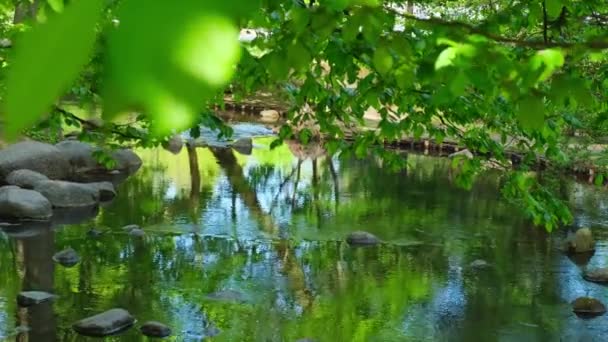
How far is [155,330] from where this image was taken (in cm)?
581

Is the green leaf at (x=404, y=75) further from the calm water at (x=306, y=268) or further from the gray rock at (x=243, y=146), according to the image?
the gray rock at (x=243, y=146)

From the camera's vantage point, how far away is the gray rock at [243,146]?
14367 millimetres

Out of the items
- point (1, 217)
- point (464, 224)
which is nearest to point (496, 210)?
point (464, 224)

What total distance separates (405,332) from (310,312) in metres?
0.83

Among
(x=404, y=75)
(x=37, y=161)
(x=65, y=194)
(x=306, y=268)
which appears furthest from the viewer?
(x=37, y=161)

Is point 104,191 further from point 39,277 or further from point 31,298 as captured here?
point 31,298

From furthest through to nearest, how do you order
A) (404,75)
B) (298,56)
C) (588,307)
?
(588,307)
(404,75)
(298,56)

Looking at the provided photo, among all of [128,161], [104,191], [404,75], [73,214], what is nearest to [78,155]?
[128,161]

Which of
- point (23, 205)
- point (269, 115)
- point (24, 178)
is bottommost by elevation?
point (23, 205)

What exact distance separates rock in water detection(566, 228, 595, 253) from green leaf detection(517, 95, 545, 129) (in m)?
7.62

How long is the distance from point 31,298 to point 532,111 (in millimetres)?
5836

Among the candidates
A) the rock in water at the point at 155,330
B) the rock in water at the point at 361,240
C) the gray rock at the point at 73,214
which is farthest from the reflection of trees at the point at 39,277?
the rock in water at the point at 361,240

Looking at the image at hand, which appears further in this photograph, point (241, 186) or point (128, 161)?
point (128, 161)

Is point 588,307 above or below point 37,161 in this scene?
below
